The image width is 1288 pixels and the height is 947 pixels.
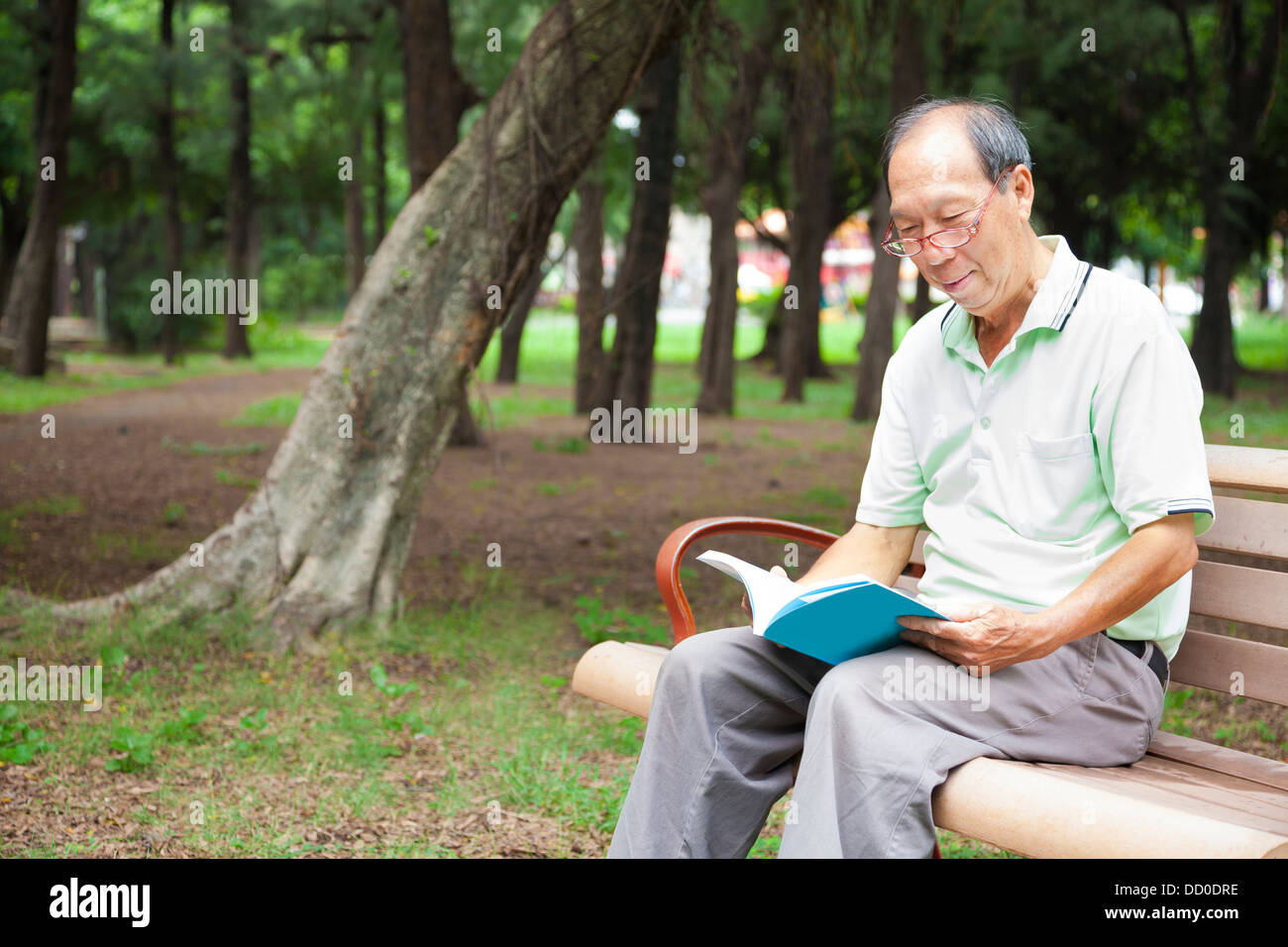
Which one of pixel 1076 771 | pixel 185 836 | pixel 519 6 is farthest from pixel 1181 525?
pixel 519 6

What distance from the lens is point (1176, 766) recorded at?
2.65 meters

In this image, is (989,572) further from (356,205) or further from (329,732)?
(356,205)

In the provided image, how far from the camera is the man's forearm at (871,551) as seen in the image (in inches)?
119

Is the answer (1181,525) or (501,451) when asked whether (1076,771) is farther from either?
(501,451)

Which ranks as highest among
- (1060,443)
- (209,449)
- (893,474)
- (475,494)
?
(1060,443)

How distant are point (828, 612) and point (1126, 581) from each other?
570 millimetres

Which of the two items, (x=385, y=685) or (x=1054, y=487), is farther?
(x=385, y=685)

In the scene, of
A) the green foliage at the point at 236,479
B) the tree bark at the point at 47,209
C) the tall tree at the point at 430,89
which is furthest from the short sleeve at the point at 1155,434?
the tree bark at the point at 47,209

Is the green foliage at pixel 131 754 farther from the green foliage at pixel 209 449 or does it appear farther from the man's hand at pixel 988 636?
the green foliage at pixel 209 449

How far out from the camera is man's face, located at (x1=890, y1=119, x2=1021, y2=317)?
2.55m

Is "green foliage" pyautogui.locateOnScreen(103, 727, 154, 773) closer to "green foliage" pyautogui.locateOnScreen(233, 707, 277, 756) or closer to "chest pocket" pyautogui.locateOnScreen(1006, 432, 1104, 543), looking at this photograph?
"green foliage" pyautogui.locateOnScreen(233, 707, 277, 756)

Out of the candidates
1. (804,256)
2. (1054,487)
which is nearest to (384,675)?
(1054,487)

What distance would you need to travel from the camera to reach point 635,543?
798 cm
